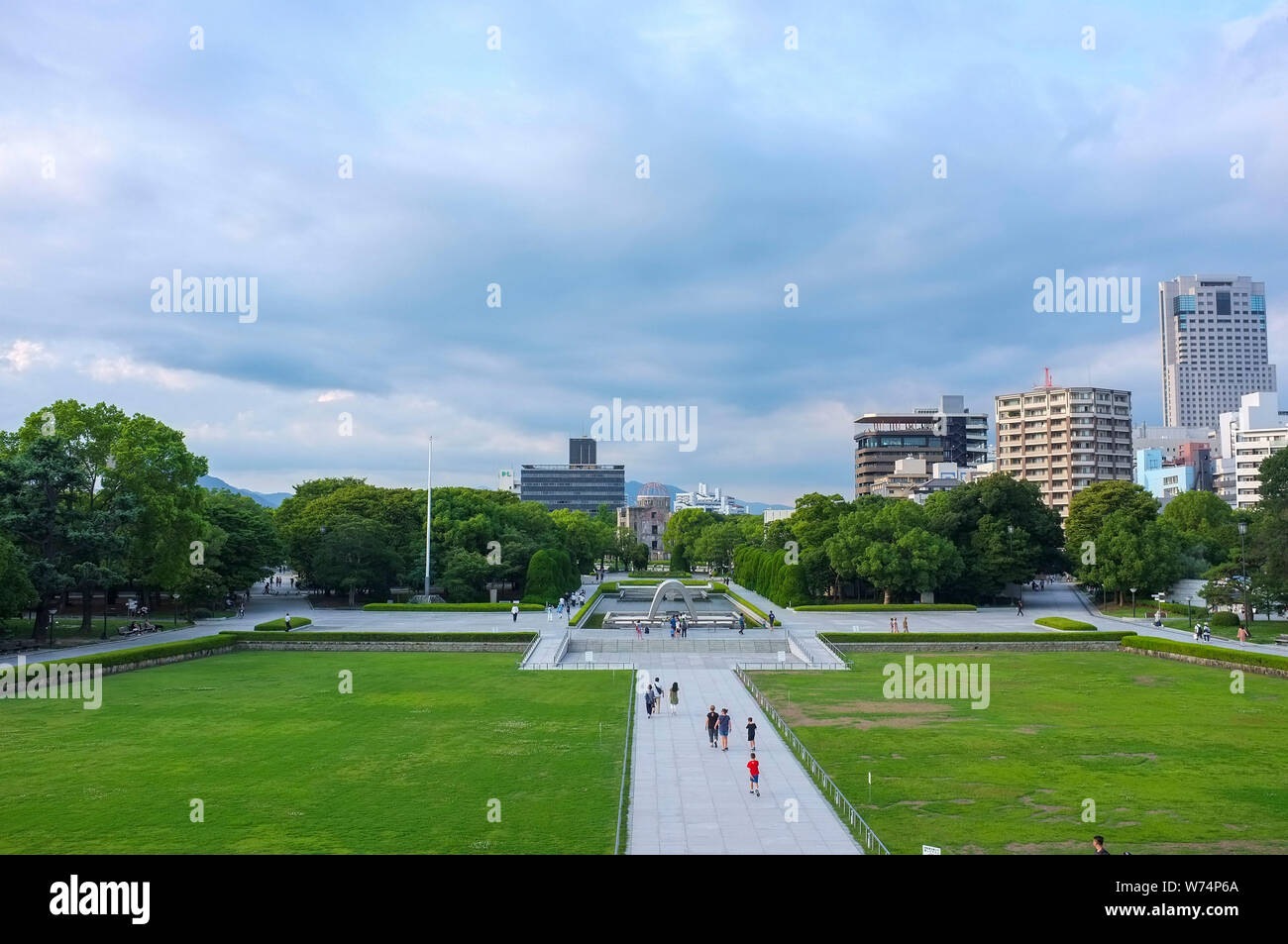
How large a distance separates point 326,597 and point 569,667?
123 feet

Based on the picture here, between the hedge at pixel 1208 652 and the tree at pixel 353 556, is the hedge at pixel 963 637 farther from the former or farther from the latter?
the tree at pixel 353 556

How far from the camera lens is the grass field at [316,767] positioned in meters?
14.7

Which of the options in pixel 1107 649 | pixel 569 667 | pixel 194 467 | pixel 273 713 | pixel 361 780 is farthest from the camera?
pixel 194 467

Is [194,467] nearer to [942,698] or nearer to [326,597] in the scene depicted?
[326,597]

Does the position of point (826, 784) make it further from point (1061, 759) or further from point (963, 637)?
point (963, 637)

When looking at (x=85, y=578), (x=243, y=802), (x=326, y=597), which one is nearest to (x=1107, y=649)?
(x=243, y=802)

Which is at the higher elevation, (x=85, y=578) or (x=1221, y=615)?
(x=85, y=578)

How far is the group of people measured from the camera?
17.3m

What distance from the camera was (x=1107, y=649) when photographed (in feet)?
137

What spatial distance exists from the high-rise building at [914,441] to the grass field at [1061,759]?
11831 centimetres

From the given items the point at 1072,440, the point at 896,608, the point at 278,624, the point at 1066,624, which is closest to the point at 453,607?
the point at 278,624

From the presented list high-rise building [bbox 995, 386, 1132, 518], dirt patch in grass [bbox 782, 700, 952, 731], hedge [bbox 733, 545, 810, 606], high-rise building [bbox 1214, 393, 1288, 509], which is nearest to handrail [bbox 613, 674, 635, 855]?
dirt patch in grass [bbox 782, 700, 952, 731]

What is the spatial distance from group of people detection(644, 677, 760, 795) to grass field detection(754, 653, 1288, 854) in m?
1.96

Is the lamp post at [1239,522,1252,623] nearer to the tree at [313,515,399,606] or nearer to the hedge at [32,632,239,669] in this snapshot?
the hedge at [32,632,239,669]
